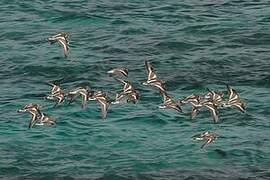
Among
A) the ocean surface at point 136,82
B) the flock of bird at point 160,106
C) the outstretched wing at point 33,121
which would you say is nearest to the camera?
the ocean surface at point 136,82

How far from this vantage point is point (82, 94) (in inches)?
1809

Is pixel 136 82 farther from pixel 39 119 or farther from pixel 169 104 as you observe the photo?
pixel 39 119

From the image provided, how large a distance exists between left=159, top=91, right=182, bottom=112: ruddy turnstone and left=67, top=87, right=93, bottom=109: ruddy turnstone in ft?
13.7

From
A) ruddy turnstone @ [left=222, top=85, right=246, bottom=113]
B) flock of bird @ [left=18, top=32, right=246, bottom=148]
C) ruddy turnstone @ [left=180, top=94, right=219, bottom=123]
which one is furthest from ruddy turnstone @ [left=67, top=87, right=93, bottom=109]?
ruddy turnstone @ [left=222, top=85, right=246, bottom=113]

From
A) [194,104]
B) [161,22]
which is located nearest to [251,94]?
[194,104]

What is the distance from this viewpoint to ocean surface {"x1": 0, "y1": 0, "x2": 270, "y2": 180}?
41.1 metres

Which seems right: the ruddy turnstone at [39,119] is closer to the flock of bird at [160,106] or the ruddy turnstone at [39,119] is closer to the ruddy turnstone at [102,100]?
the flock of bird at [160,106]

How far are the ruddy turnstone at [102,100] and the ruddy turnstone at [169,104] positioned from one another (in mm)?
3088

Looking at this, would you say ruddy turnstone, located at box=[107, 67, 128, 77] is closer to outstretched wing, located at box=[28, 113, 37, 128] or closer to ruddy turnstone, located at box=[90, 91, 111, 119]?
ruddy turnstone, located at box=[90, 91, 111, 119]

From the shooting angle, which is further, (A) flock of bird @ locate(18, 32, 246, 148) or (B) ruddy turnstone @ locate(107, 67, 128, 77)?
(B) ruddy turnstone @ locate(107, 67, 128, 77)

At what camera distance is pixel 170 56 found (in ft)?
194

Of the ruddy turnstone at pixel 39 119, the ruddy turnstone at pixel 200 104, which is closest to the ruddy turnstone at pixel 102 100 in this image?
the ruddy turnstone at pixel 39 119

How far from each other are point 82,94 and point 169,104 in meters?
4.58

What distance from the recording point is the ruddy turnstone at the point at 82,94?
4438cm
